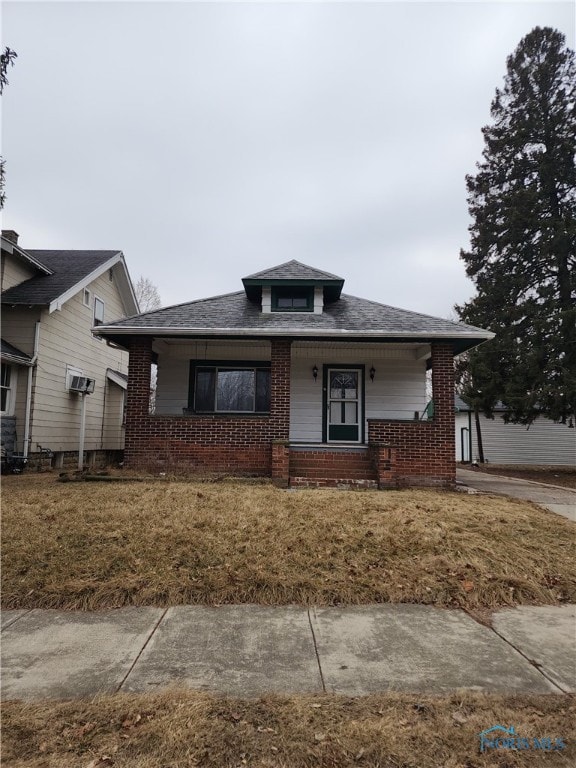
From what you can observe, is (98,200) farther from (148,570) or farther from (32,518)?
(148,570)

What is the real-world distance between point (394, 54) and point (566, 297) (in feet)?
33.8

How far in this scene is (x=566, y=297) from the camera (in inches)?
592

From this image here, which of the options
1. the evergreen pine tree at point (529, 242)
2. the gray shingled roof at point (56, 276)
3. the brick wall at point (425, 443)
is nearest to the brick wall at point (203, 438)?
the brick wall at point (425, 443)

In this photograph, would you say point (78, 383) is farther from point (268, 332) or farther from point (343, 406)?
point (343, 406)

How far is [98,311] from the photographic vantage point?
15.2 meters

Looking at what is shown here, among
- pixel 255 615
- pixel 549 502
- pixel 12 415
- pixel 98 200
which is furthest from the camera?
pixel 98 200

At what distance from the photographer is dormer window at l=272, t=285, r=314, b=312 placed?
38.0ft

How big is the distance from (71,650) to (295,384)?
30.2 ft

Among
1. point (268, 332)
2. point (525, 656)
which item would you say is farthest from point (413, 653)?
point (268, 332)

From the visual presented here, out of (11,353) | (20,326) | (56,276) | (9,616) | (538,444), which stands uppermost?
(56,276)

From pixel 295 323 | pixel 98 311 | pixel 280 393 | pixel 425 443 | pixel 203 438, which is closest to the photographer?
pixel 425 443

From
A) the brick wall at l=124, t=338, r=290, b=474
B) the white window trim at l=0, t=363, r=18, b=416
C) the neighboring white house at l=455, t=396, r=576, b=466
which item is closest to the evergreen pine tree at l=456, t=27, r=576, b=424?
the neighboring white house at l=455, t=396, r=576, b=466

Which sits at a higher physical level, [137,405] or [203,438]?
[137,405]

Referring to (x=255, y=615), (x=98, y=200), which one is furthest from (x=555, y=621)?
(x=98, y=200)
